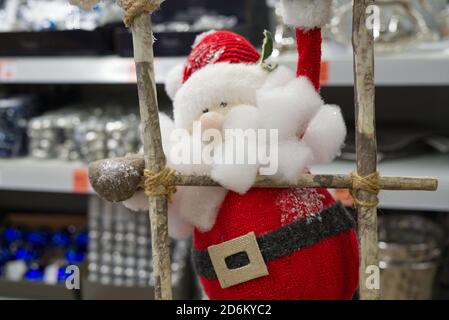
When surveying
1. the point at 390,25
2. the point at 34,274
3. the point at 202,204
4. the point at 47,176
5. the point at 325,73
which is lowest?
the point at 34,274

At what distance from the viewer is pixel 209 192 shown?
2.22 ft

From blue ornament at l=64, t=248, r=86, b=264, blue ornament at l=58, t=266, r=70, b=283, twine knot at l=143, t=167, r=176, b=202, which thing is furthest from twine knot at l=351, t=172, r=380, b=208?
blue ornament at l=64, t=248, r=86, b=264

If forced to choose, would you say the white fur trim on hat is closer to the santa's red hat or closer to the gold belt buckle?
the santa's red hat

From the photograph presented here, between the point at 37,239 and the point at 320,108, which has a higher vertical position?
the point at 320,108

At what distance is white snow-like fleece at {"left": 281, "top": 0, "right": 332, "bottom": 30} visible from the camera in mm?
586

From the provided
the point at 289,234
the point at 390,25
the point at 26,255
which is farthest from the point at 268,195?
the point at 26,255

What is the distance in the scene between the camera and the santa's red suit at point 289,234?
2.13 ft

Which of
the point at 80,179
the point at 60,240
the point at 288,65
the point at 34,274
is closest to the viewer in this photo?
the point at 288,65

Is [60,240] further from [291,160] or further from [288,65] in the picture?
[291,160]

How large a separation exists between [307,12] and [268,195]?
0.20 metres

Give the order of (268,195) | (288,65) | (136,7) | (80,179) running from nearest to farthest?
(136,7)
(268,195)
(288,65)
(80,179)

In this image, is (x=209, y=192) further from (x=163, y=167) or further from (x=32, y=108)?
(x=32, y=108)

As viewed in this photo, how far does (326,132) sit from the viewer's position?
25.5 inches
